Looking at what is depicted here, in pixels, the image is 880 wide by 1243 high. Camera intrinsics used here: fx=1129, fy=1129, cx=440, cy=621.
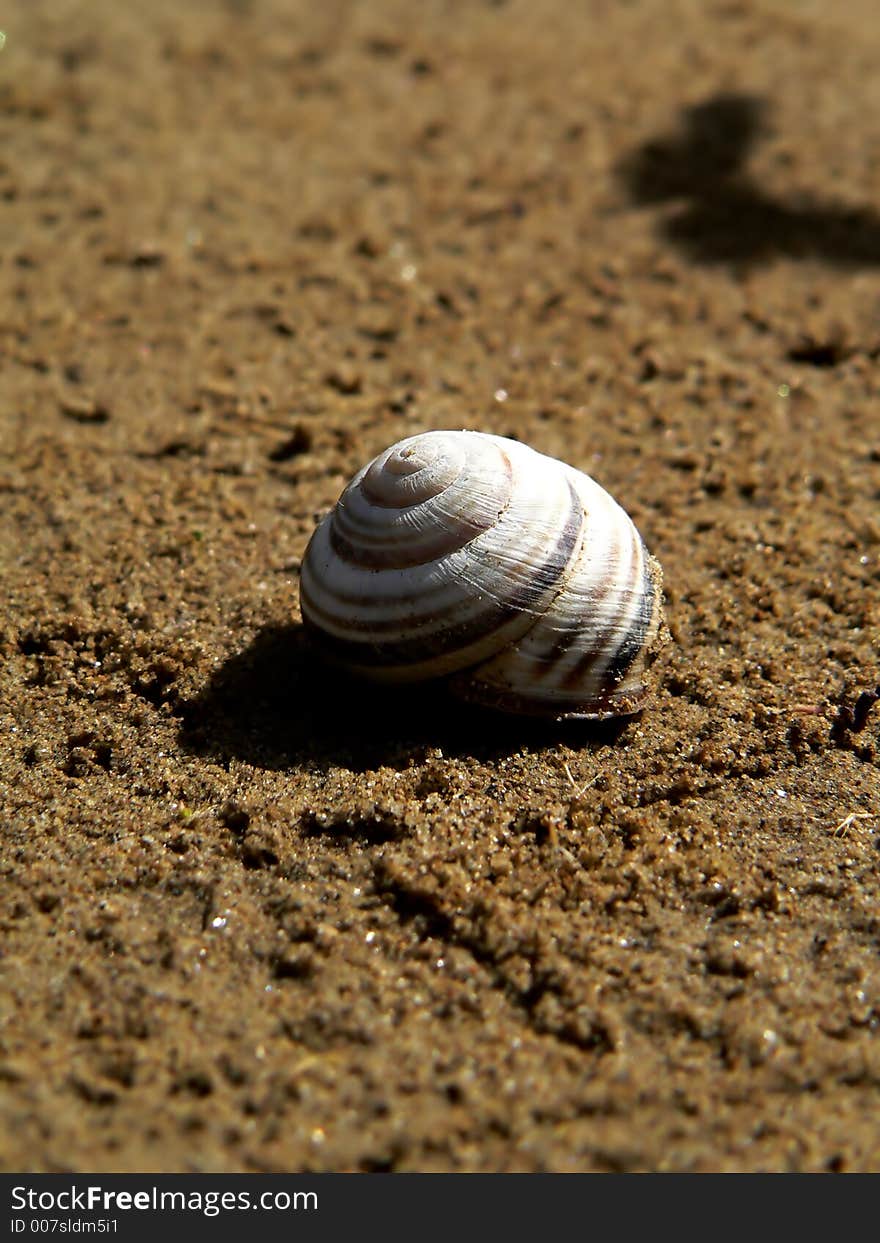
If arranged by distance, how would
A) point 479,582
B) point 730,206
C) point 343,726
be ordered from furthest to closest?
1. point 730,206
2. point 343,726
3. point 479,582

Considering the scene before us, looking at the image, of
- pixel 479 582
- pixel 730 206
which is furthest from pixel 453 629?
pixel 730 206

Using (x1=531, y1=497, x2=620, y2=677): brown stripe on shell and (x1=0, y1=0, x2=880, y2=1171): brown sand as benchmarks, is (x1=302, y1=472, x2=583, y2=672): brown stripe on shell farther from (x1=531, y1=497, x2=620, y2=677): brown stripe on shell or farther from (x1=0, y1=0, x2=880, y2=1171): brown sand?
(x1=0, y1=0, x2=880, y2=1171): brown sand

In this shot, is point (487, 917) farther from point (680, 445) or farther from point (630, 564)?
point (680, 445)

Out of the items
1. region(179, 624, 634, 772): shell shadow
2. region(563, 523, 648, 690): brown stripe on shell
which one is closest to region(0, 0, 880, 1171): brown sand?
region(179, 624, 634, 772): shell shadow

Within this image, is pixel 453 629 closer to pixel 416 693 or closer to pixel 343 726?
pixel 416 693
